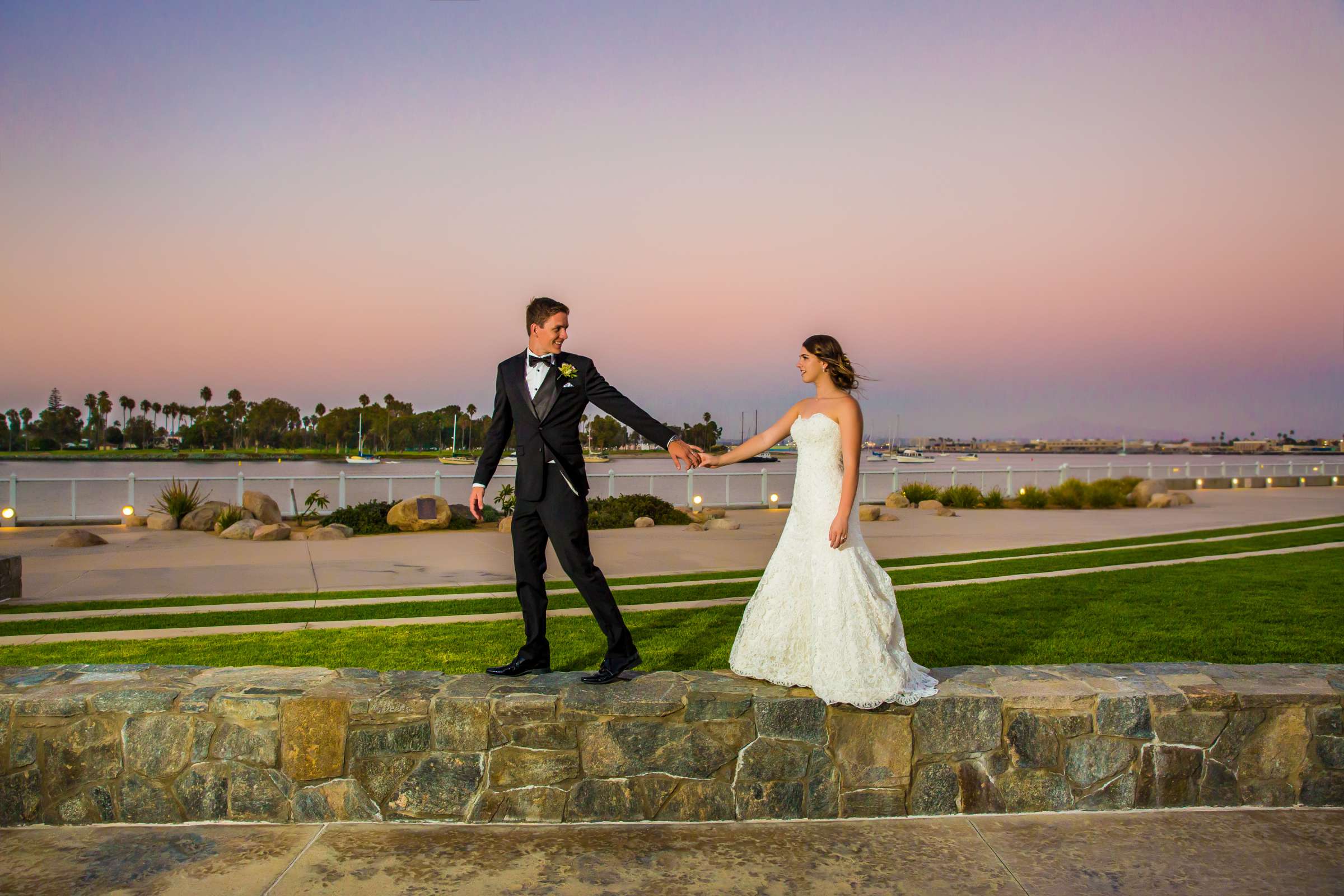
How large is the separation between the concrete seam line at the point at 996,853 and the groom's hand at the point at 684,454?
7.24 ft

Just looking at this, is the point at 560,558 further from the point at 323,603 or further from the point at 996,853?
the point at 323,603

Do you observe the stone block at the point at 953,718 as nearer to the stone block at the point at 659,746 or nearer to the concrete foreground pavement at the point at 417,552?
the stone block at the point at 659,746

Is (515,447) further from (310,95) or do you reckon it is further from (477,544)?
(310,95)

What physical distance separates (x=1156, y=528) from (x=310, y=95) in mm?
22444

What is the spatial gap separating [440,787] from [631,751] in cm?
86

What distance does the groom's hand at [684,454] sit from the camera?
16.9 ft

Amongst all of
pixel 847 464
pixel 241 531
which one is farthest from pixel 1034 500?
pixel 847 464

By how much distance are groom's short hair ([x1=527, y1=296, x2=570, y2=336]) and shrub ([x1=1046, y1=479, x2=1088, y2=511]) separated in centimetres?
2257

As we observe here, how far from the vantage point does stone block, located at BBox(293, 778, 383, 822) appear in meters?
4.11

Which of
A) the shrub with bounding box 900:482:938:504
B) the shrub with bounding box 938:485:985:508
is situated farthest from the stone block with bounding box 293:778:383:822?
the shrub with bounding box 938:485:985:508

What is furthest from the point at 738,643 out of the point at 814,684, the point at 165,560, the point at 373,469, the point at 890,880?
the point at 373,469

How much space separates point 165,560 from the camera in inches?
496

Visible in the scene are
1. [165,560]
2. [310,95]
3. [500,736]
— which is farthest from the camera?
[310,95]

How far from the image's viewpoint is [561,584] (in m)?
10.5
